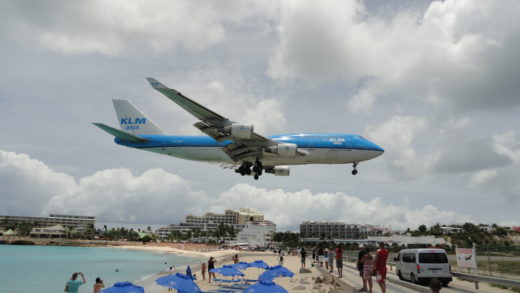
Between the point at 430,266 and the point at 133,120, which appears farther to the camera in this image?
the point at 133,120

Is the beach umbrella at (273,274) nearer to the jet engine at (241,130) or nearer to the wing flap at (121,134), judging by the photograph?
the jet engine at (241,130)

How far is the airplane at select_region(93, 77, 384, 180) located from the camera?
28859 millimetres

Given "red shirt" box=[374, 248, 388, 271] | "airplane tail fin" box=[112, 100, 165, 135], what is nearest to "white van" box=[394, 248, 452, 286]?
"red shirt" box=[374, 248, 388, 271]

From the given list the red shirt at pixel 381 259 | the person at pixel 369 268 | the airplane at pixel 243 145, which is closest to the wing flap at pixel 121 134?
the airplane at pixel 243 145

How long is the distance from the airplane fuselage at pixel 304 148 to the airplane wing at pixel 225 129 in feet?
4.00

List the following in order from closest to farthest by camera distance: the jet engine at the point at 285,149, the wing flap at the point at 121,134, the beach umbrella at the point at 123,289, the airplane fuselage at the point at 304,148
A: the beach umbrella at the point at 123,289 < the jet engine at the point at 285,149 < the wing flap at the point at 121,134 < the airplane fuselage at the point at 304,148

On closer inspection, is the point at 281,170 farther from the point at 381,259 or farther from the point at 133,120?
the point at 381,259

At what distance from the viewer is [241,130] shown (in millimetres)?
28250

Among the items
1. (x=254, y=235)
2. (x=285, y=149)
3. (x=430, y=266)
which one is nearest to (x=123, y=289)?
(x=430, y=266)

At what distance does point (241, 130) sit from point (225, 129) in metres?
1.41

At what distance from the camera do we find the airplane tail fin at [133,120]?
3944 cm

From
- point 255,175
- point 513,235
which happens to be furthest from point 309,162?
point 513,235

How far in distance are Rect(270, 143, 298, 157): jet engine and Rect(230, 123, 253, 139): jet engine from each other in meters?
3.51

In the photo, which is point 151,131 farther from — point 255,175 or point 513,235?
point 513,235
